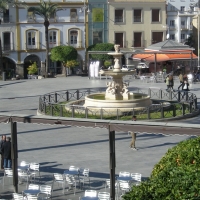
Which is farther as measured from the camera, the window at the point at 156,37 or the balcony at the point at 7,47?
the window at the point at 156,37

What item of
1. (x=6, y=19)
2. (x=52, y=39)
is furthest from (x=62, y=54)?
(x=6, y=19)

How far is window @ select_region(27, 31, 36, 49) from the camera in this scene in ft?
190

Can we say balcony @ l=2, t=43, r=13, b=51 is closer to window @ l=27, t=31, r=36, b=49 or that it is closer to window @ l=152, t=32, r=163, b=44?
window @ l=27, t=31, r=36, b=49

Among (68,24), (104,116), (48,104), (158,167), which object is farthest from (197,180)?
(68,24)

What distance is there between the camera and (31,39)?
2283 inches

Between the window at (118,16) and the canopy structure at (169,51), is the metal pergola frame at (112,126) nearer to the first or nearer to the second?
the canopy structure at (169,51)

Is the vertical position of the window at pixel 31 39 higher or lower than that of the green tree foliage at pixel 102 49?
higher

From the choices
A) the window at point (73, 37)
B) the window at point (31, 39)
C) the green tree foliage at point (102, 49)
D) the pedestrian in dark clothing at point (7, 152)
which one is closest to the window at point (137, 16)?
the green tree foliage at point (102, 49)

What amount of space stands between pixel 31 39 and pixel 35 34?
2.28ft

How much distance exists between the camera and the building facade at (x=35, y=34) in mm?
57250

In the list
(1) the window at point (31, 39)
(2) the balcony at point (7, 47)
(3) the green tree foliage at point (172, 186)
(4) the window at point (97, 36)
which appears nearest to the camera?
(3) the green tree foliage at point (172, 186)

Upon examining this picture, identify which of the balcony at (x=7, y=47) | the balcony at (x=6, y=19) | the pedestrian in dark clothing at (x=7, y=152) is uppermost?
the balcony at (x=6, y=19)

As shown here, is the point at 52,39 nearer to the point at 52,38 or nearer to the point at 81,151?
the point at 52,38

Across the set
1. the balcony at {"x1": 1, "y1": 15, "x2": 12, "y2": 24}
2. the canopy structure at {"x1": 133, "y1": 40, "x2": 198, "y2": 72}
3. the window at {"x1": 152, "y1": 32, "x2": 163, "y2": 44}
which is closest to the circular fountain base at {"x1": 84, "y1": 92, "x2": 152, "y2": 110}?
the canopy structure at {"x1": 133, "y1": 40, "x2": 198, "y2": 72}
